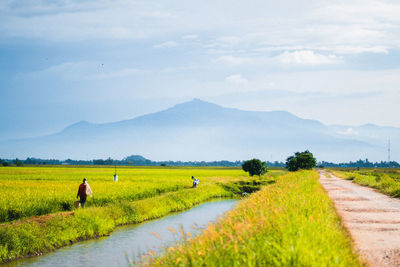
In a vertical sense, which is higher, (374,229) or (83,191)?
(83,191)

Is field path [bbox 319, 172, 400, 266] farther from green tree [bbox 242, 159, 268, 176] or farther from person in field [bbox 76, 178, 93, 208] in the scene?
green tree [bbox 242, 159, 268, 176]

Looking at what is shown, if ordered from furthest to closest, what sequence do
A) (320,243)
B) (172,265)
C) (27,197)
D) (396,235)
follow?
(27,197), (396,235), (172,265), (320,243)

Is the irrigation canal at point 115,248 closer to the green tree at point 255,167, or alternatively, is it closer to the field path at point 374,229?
the field path at point 374,229

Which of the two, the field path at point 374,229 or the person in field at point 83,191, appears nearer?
the field path at point 374,229

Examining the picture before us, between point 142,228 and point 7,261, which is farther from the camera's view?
point 142,228

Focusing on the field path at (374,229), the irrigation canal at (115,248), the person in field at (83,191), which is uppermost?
the person in field at (83,191)

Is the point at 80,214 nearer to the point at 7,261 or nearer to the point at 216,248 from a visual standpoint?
the point at 7,261

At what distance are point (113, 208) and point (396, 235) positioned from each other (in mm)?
20737

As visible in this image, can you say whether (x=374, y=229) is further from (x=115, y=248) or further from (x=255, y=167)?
(x=255, y=167)

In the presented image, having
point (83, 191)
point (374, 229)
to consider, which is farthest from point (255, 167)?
point (374, 229)

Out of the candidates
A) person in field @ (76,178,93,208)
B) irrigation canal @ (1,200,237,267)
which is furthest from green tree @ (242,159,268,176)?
person in field @ (76,178,93,208)

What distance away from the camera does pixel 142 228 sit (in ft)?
92.0

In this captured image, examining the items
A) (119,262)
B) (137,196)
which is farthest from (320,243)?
(137,196)

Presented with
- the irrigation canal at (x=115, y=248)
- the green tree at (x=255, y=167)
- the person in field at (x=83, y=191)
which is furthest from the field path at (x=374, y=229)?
the green tree at (x=255, y=167)
